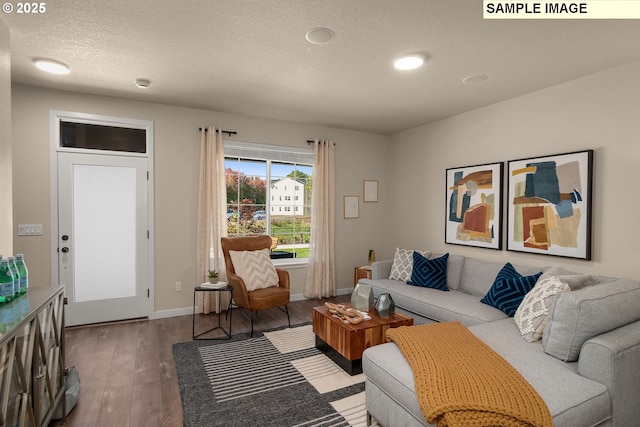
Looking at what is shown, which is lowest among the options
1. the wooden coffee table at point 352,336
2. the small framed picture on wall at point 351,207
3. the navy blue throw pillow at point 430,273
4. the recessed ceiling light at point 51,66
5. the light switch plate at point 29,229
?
the wooden coffee table at point 352,336

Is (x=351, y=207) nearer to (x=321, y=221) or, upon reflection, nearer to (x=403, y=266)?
(x=321, y=221)

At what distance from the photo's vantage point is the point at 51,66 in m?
2.89

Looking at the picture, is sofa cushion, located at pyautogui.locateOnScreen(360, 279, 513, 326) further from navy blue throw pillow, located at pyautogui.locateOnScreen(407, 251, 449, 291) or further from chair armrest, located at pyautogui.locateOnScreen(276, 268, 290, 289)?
chair armrest, located at pyautogui.locateOnScreen(276, 268, 290, 289)

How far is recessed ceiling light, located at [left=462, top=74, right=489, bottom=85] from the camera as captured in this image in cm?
307

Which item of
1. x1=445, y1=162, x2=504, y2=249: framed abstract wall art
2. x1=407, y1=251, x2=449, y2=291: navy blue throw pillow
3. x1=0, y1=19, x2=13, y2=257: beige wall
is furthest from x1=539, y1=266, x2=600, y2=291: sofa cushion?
x1=0, y1=19, x2=13, y2=257: beige wall

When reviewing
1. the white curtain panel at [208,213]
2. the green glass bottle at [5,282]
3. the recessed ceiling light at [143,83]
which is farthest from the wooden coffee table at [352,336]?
the recessed ceiling light at [143,83]

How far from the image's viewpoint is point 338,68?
2926 mm

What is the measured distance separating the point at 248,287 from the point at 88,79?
273 cm

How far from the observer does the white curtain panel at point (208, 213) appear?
4195mm

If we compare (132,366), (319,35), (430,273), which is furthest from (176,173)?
(430,273)

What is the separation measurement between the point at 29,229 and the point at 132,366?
2.01m

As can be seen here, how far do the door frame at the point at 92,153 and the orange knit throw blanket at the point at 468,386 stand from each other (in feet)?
10.6

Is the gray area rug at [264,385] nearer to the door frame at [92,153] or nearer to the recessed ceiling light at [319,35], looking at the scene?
the door frame at [92,153]

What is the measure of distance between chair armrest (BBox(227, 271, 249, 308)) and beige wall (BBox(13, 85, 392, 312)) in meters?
0.77
